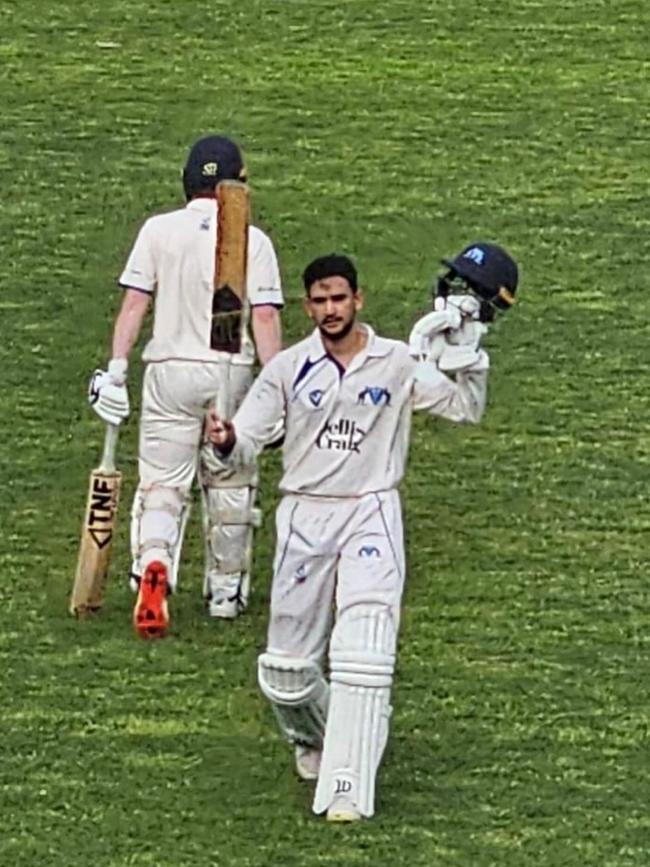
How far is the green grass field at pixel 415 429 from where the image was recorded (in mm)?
7848

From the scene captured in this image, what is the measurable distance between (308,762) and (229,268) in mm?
1542

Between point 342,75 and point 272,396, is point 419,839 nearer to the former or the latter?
point 272,396

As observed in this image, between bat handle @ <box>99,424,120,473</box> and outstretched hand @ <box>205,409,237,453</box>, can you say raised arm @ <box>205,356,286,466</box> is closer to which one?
outstretched hand @ <box>205,409,237,453</box>

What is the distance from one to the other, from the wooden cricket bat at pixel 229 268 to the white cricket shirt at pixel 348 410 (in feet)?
0.61

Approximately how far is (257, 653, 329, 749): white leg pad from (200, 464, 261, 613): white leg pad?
Answer: 166 cm

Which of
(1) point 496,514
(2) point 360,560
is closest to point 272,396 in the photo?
(2) point 360,560

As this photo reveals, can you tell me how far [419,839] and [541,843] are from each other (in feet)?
1.18

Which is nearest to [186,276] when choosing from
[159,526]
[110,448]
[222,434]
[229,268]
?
[110,448]

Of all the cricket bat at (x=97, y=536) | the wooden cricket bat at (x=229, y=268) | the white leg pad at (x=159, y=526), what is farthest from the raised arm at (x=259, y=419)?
the cricket bat at (x=97, y=536)

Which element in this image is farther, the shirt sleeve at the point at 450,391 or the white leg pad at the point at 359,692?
the shirt sleeve at the point at 450,391

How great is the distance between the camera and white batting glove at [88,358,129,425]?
9.14 meters

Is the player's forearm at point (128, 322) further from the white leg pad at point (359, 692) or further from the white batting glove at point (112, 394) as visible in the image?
the white leg pad at point (359, 692)

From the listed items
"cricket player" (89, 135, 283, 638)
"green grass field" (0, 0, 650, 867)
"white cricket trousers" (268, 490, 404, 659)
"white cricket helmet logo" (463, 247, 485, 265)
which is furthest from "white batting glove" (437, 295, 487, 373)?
"cricket player" (89, 135, 283, 638)

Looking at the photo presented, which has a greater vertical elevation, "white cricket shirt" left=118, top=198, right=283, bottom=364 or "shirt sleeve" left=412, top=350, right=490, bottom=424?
"white cricket shirt" left=118, top=198, right=283, bottom=364
